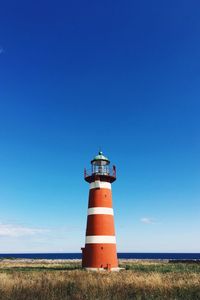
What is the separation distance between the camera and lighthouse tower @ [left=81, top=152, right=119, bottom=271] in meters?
24.5

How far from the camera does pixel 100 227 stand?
24.7m

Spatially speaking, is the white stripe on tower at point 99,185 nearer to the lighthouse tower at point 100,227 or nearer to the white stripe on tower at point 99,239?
the lighthouse tower at point 100,227

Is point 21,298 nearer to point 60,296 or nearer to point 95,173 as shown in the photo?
point 60,296

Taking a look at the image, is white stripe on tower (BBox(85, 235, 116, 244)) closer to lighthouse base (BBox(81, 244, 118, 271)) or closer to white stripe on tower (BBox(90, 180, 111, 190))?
lighthouse base (BBox(81, 244, 118, 271))

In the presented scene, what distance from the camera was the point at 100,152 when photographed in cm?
2727

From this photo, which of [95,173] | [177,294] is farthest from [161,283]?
[95,173]

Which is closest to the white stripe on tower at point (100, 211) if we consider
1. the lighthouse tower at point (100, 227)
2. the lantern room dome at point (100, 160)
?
the lighthouse tower at point (100, 227)

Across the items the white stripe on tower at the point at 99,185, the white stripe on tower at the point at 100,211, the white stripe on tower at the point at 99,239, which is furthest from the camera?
the white stripe on tower at the point at 99,185

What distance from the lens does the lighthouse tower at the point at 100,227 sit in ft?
80.5

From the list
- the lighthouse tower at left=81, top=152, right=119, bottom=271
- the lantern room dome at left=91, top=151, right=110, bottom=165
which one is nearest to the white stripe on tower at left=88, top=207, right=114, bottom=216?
the lighthouse tower at left=81, top=152, right=119, bottom=271

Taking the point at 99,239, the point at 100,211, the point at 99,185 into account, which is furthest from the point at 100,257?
the point at 99,185

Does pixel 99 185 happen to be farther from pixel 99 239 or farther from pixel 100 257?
pixel 100 257

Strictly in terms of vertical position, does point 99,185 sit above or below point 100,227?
above

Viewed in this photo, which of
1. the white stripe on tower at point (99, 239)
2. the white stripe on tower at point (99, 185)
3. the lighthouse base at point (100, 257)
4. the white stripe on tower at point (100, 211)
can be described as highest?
the white stripe on tower at point (99, 185)
